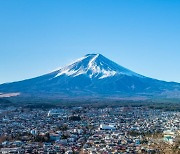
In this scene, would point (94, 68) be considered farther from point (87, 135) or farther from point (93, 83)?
point (87, 135)

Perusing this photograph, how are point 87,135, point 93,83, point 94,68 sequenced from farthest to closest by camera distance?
point 94,68 → point 93,83 → point 87,135

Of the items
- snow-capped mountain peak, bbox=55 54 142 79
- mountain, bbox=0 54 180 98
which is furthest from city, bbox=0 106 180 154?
snow-capped mountain peak, bbox=55 54 142 79

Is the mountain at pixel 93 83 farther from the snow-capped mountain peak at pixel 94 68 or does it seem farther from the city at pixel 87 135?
the city at pixel 87 135

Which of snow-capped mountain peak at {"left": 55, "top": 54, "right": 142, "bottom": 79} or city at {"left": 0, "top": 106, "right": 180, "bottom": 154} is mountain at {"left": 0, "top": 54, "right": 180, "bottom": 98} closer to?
snow-capped mountain peak at {"left": 55, "top": 54, "right": 142, "bottom": 79}

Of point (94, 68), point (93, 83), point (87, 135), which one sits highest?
point (94, 68)

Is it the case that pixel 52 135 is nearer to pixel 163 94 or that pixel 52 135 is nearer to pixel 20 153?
pixel 20 153

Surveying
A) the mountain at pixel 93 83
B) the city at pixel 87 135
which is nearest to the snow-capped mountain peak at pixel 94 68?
the mountain at pixel 93 83

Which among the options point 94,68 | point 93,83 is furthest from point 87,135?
point 94,68
